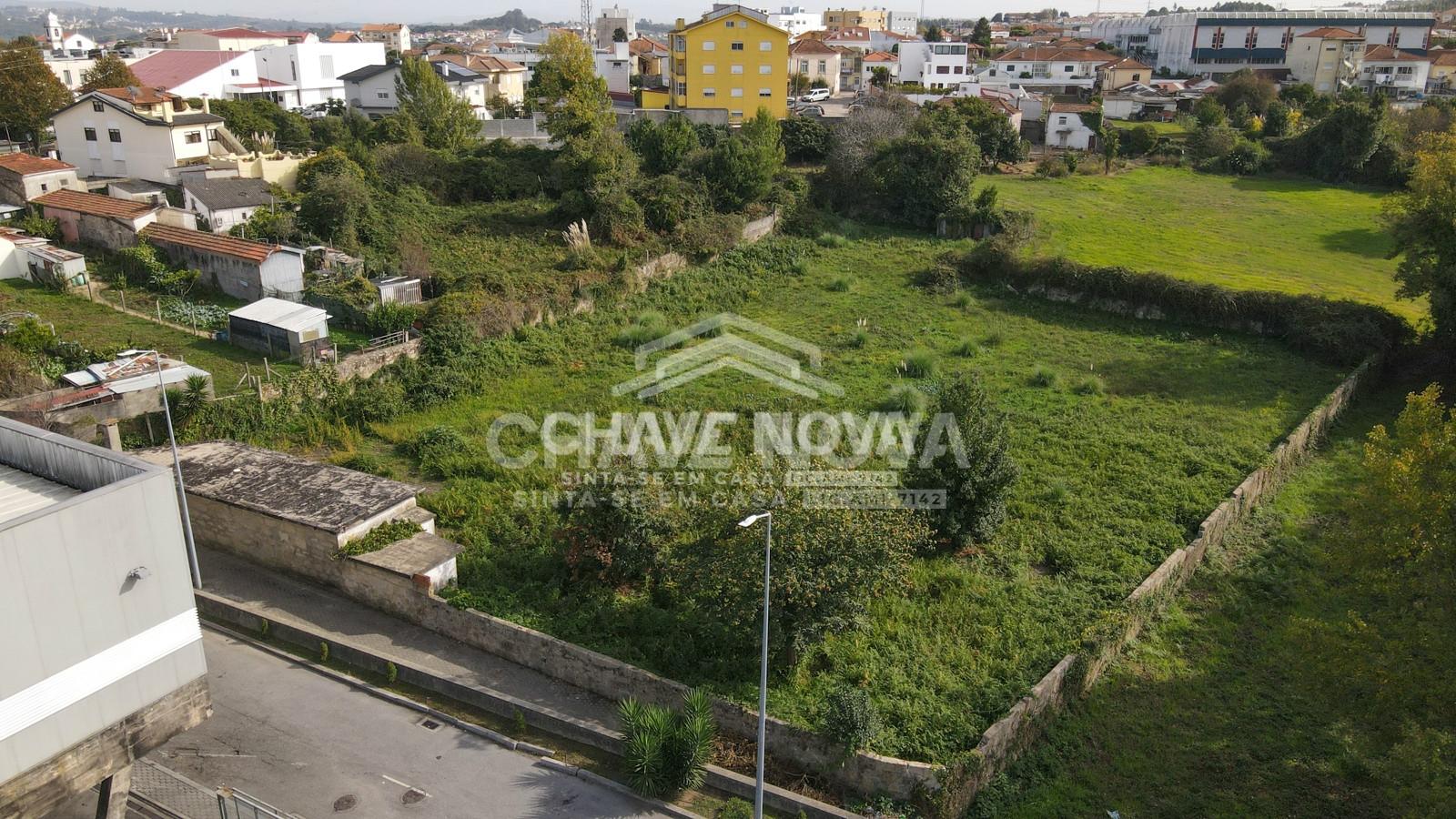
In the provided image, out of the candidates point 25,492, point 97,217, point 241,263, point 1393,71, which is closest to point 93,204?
point 97,217

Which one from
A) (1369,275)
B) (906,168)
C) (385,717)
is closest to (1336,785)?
(385,717)

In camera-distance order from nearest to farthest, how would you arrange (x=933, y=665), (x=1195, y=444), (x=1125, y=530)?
(x=933, y=665) → (x=1125, y=530) → (x=1195, y=444)

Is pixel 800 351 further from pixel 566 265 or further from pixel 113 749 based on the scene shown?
pixel 113 749

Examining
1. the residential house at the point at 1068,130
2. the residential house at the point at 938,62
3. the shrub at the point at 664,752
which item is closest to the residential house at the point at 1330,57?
the residential house at the point at 938,62

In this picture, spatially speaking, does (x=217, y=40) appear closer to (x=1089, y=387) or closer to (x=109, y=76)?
(x=109, y=76)

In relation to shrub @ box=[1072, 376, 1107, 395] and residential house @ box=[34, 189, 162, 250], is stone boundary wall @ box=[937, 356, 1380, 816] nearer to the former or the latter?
shrub @ box=[1072, 376, 1107, 395]

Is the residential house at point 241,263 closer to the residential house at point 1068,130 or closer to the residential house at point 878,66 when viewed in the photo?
the residential house at point 1068,130
